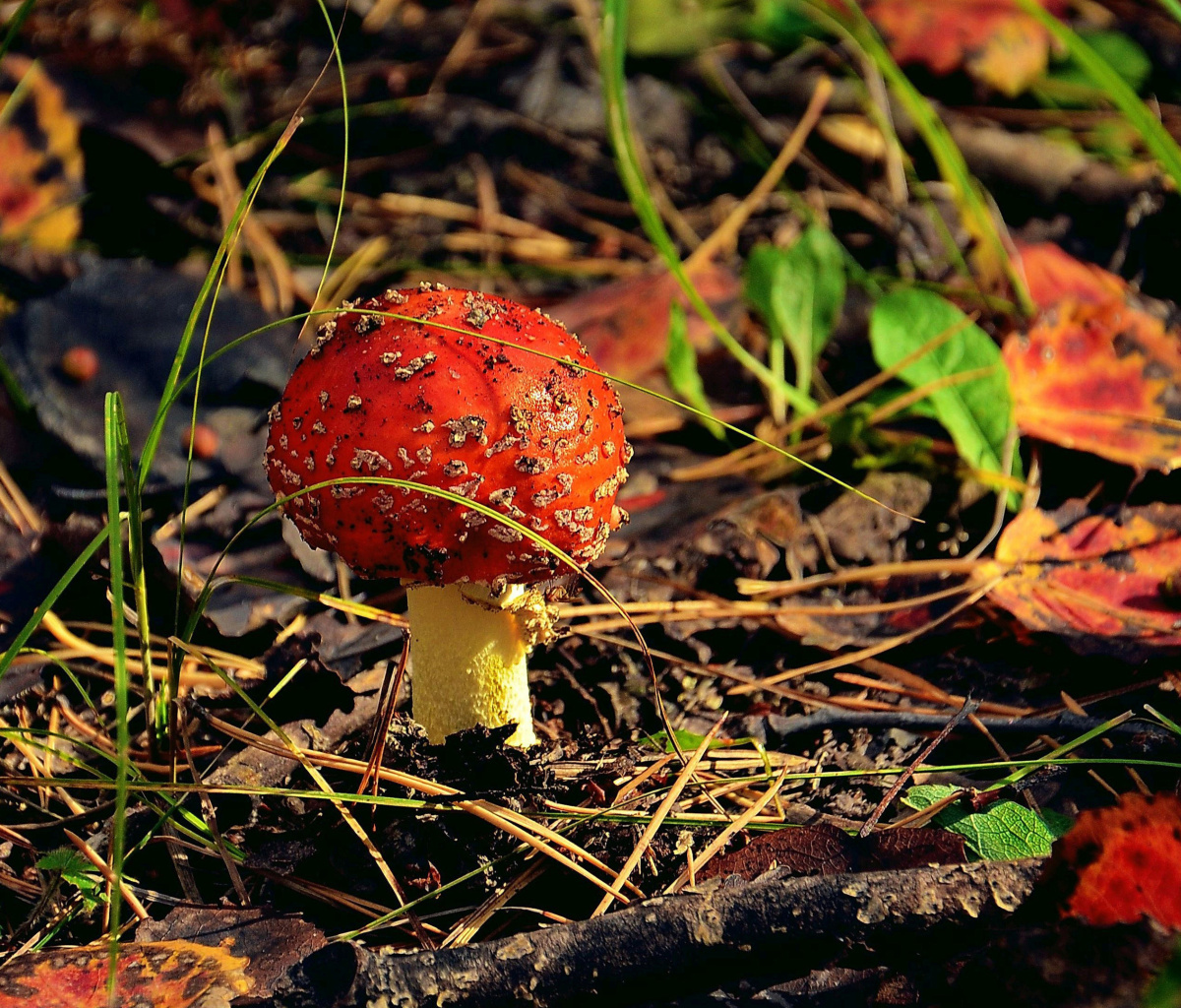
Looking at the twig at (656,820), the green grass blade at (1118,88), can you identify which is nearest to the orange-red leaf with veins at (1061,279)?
the green grass blade at (1118,88)

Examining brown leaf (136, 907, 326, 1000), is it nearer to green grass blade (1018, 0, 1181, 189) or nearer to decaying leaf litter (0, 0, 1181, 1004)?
decaying leaf litter (0, 0, 1181, 1004)

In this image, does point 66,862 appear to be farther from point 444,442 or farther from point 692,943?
point 692,943

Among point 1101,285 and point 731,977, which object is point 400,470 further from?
point 1101,285

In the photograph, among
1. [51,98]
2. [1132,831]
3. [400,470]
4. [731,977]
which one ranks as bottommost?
[731,977]

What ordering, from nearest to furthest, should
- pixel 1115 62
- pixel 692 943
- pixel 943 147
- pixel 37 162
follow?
pixel 692 943, pixel 943 147, pixel 37 162, pixel 1115 62

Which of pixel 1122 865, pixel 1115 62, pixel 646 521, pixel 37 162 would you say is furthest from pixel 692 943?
pixel 1115 62

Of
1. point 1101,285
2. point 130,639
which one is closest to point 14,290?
point 130,639

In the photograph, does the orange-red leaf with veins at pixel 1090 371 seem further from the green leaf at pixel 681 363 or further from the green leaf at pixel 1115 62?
the green leaf at pixel 1115 62
